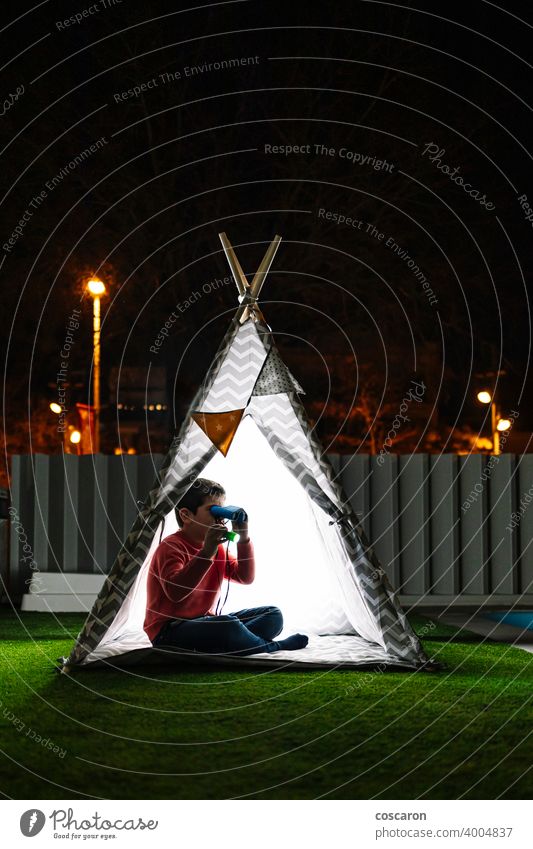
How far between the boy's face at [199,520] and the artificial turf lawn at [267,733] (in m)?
0.91

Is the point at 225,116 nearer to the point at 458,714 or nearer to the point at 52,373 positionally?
the point at 52,373

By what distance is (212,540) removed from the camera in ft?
19.9

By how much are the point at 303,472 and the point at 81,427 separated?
635 inches

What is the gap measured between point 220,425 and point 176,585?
102 cm

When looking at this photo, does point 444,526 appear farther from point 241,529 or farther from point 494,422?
point 494,422

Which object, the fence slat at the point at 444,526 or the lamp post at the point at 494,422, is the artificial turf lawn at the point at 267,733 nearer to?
the fence slat at the point at 444,526

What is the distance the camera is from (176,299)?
1455cm

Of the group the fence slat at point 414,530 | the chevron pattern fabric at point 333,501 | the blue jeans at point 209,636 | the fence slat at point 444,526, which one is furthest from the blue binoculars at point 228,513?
the fence slat at point 444,526

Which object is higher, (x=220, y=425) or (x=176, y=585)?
(x=220, y=425)

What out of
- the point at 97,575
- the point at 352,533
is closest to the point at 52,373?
the point at 97,575

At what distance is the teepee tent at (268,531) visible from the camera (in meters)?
5.78

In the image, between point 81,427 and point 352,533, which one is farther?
point 81,427
